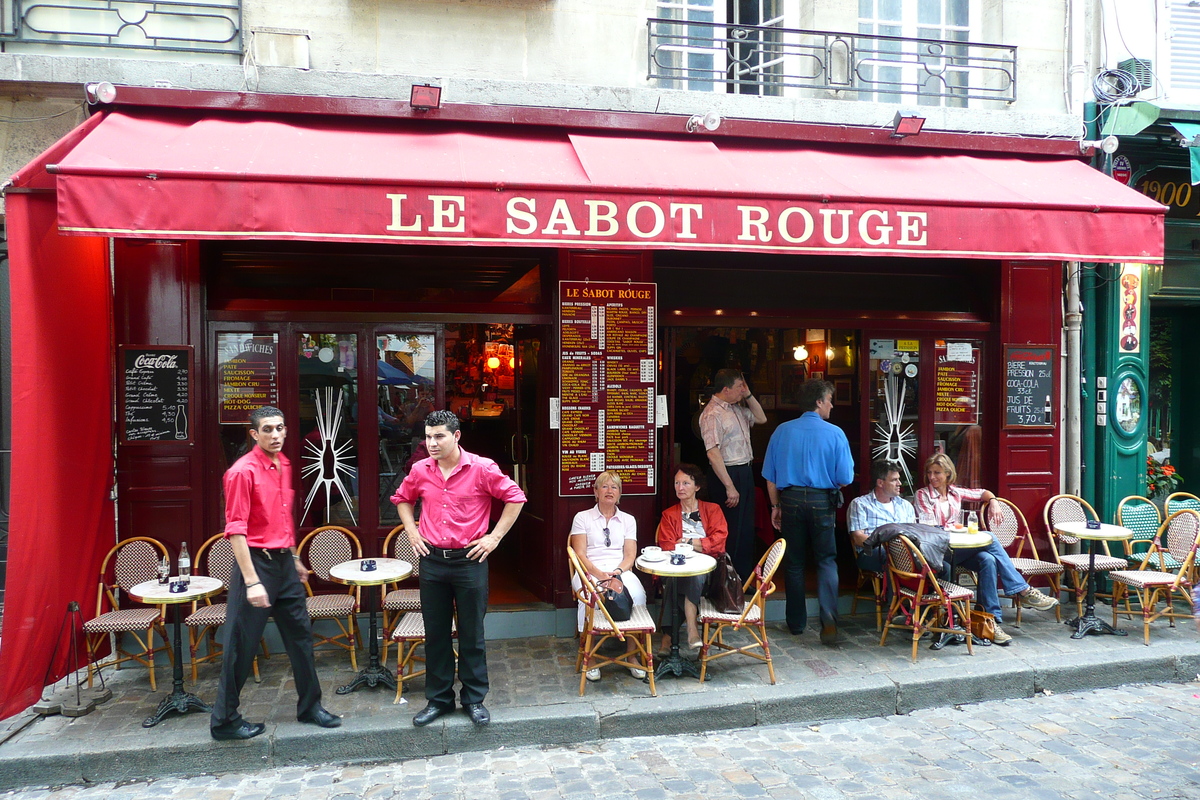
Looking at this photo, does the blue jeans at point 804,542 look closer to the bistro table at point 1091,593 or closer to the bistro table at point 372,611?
the bistro table at point 1091,593

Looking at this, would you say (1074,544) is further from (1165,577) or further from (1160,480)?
(1160,480)

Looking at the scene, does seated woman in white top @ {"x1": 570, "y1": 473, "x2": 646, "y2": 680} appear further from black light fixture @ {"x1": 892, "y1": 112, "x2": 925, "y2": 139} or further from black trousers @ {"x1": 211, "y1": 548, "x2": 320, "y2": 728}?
black light fixture @ {"x1": 892, "y1": 112, "x2": 925, "y2": 139}

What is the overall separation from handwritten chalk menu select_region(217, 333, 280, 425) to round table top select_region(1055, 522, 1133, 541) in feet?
19.4

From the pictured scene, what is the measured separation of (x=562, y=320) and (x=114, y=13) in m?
3.68

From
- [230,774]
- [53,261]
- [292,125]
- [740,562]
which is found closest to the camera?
[230,774]

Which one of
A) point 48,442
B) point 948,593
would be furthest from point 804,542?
point 48,442

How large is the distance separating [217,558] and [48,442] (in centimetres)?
137

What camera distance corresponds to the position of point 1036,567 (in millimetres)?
6504

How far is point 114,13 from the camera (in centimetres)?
585

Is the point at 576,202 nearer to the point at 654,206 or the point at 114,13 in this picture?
the point at 654,206

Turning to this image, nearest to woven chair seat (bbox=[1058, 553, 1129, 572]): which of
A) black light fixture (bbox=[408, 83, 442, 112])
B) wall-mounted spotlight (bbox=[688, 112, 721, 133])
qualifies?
wall-mounted spotlight (bbox=[688, 112, 721, 133])

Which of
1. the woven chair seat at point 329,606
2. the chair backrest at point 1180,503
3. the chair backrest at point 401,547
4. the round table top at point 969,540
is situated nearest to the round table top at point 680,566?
the chair backrest at point 401,547

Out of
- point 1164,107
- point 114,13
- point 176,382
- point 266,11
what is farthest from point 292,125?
point 1164,107

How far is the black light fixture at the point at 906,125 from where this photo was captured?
625cm
